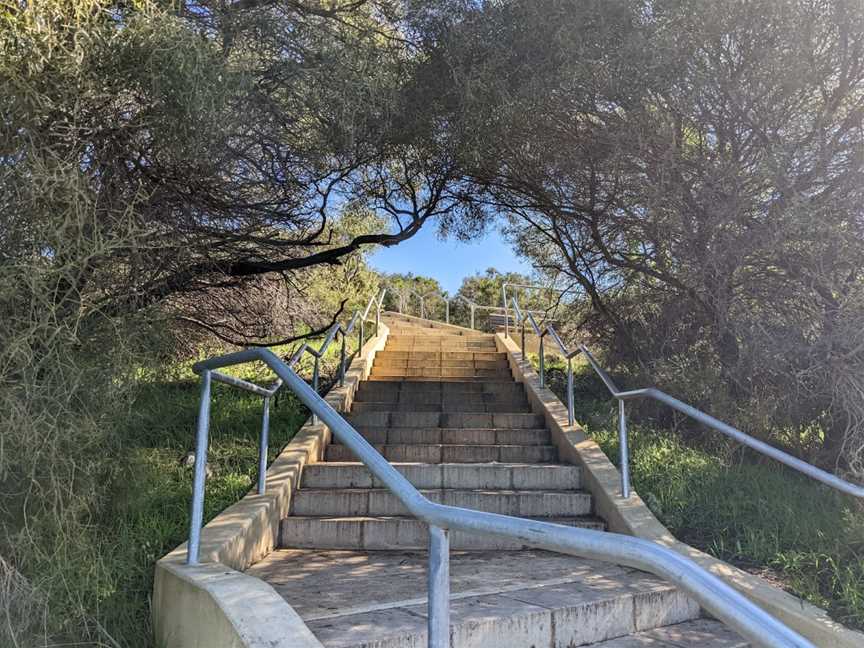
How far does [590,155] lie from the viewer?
4.55 meters

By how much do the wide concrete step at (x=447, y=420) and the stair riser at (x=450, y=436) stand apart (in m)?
0.38

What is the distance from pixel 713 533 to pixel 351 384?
3851mm

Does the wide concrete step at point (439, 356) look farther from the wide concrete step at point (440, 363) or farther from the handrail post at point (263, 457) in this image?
the handrail post at point (263, 457)

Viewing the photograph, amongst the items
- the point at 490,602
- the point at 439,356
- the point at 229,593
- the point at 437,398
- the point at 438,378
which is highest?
the point at 439,356

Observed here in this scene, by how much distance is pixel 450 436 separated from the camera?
17.6ft

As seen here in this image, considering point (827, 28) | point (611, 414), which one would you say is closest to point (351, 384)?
point (611, 414)

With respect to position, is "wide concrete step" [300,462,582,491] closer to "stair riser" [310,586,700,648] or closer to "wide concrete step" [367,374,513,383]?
"stair riser" [310,586,700,648]

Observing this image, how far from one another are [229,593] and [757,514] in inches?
119

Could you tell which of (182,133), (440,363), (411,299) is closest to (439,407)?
(440,363)

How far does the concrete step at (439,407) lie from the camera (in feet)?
20.7

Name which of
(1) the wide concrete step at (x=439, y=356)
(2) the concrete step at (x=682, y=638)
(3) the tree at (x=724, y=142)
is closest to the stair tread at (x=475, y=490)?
(3) the tree at (x=724, y=142)

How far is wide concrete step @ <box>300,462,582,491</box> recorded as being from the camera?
4.50m

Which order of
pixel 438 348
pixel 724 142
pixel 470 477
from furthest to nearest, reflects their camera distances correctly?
1. pixel 438 348
2. pixel 470 477
3. pixel 724 142

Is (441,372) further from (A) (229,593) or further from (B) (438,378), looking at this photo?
(A) (229,593)
